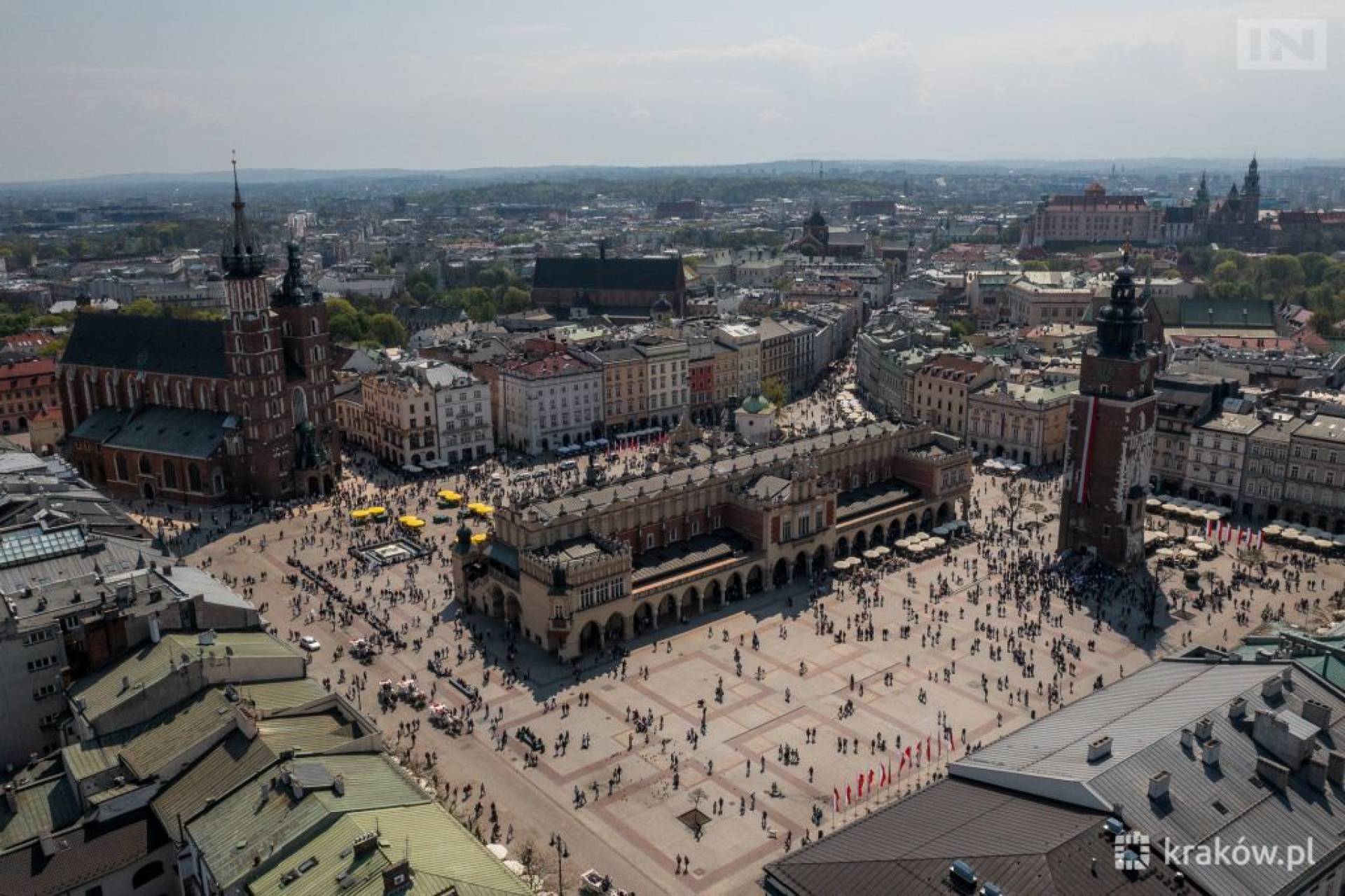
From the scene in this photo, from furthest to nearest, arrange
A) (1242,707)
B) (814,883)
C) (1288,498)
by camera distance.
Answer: (1288,498), (1242,707), (814,883)

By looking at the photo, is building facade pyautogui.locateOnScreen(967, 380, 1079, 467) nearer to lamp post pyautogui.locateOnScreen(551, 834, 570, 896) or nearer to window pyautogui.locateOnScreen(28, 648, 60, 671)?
lamp post pyautogui.locateOnScreen(551, 834, 570, 896)

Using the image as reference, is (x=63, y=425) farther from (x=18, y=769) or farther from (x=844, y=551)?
(x=844, y=551)

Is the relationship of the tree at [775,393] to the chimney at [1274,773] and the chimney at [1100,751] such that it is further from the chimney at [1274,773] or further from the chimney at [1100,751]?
the chimney at [1274,773]

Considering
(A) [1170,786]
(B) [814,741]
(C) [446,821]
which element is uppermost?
(A) [1170,786]

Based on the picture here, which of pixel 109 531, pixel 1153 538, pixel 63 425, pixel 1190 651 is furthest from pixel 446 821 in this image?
pixel 63 425

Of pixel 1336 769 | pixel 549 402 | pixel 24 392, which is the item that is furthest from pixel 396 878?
pixel 24 392

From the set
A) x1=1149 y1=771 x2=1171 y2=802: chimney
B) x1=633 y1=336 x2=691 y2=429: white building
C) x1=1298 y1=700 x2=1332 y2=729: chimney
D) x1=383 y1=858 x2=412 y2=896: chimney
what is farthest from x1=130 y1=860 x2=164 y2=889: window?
x1=633 y1=336 x2=691 y2=429: white building
